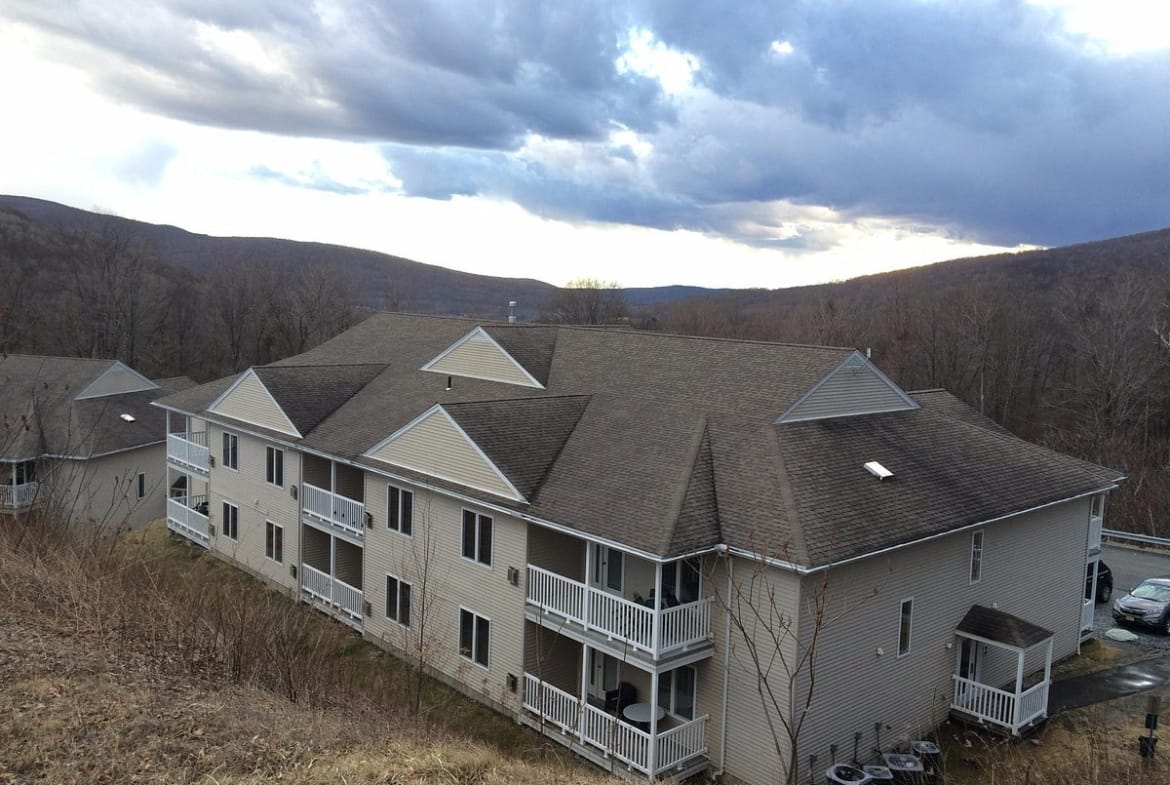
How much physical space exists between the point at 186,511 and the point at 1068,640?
27957 millimetres

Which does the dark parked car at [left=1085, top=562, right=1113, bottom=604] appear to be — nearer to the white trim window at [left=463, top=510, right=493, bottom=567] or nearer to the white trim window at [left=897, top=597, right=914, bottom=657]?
the white trim window at [left=897, top=597, right=914, bottom=657]

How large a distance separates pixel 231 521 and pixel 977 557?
889 inches

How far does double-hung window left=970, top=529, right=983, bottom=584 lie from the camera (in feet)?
60.0

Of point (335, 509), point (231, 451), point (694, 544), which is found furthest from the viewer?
point (231, 451)

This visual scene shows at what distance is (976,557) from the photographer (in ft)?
60.3

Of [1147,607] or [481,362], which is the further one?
[481,362]

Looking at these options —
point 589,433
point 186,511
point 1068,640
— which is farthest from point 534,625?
point 186,511

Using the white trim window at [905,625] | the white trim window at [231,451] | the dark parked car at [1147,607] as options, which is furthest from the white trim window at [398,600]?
the dark parked car at [1147,607]

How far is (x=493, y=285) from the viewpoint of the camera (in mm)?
124938

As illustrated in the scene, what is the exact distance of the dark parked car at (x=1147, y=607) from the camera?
2292 cm

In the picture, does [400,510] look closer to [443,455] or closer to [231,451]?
[443,455]

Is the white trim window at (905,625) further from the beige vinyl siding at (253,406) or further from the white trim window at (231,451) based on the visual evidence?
the white trim window at (231,451)

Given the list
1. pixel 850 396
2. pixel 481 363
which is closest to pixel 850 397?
pixel 850 396

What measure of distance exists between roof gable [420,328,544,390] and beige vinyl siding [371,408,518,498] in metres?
4.67
